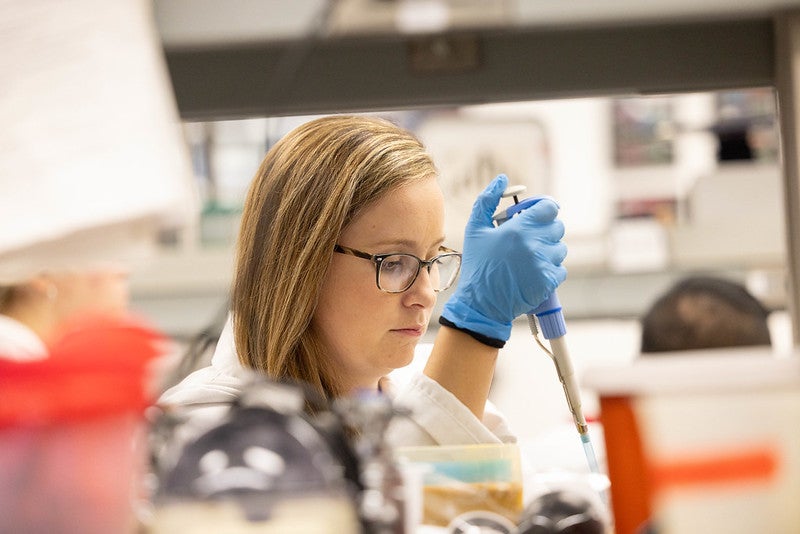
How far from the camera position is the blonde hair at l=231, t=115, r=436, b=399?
143 cm

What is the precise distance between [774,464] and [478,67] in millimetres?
1485

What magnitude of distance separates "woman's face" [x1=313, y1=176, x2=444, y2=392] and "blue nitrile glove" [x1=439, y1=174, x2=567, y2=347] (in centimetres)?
10

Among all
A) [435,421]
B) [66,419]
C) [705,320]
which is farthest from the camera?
[705,320]

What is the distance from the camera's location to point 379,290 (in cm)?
143

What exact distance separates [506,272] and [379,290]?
8.6 inches

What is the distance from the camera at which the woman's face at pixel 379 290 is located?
4.72 ft

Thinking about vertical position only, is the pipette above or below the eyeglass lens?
below

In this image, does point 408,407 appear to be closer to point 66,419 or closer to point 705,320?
point 66,419

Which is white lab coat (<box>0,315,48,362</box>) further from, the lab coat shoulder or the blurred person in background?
the lab coat shoulder

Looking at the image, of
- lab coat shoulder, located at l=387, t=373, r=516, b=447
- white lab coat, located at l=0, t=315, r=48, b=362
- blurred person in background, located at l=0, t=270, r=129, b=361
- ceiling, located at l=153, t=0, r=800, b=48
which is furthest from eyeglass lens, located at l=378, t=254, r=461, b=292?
white lab coat, located at l=0, t=315, r=48, b=362

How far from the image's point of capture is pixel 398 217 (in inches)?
56.9

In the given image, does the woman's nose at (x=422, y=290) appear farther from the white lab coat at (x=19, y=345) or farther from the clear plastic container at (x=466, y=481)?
the white lab coat at (x=19, y=345)

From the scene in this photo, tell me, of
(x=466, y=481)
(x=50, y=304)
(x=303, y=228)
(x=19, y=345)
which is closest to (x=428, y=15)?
(x=303, y=228)

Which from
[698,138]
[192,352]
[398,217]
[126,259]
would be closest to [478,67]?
[398,217]
